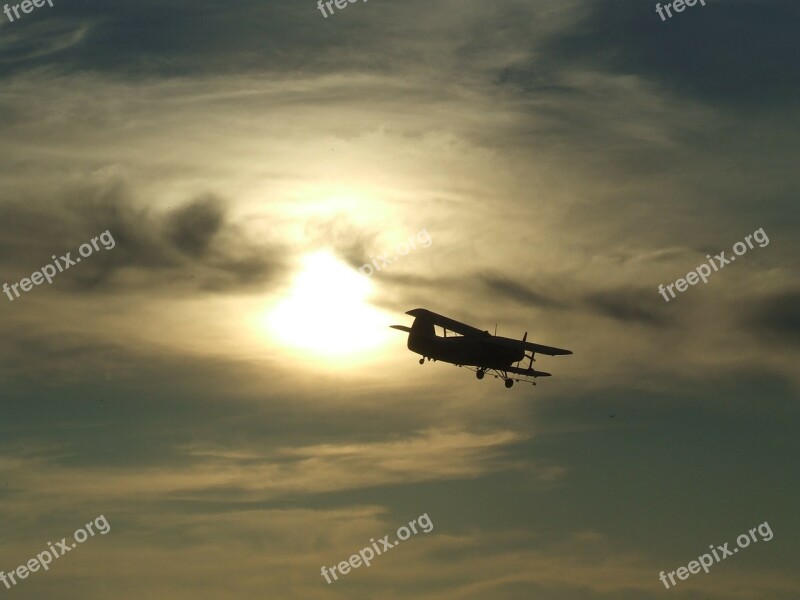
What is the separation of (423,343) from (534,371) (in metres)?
11.7

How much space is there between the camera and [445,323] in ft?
575

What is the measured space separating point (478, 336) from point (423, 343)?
5556 mm

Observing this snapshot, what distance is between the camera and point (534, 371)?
17675cm

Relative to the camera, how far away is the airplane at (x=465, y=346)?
17438 centimetres

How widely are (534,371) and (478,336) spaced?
6.95 m

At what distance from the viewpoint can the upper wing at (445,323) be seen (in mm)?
175125

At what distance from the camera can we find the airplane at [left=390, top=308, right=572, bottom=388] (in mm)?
174375

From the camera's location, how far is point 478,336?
17512 centimetres

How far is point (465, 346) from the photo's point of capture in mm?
174750

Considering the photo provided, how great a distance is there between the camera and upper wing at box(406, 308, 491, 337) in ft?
575

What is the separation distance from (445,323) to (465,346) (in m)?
3.09

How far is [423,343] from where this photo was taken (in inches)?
6890
